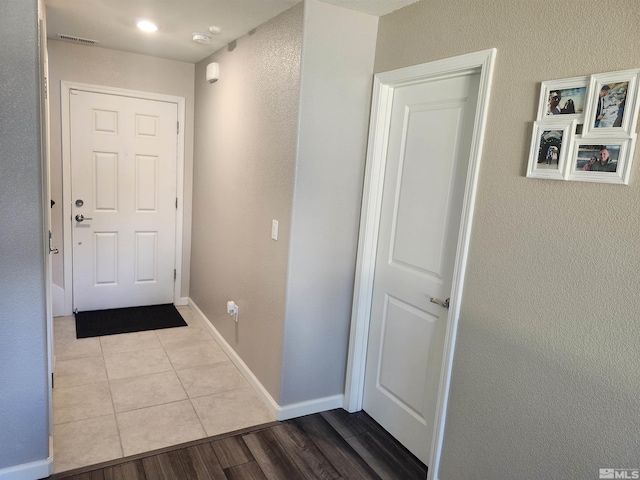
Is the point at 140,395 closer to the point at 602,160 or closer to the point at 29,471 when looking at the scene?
the point at 29,471

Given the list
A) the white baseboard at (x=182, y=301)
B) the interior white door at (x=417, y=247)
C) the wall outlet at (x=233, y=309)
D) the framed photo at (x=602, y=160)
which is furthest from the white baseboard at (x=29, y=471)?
the framed photo at (x=602, y=160)

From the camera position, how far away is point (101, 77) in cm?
373

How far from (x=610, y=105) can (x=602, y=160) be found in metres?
0.17

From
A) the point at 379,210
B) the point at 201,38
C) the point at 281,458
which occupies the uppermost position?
the point at 201,38

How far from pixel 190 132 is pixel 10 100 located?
2.47 meters

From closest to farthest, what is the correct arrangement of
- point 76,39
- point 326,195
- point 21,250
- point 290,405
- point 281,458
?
1. point 21,250
2. point 281,458
3. point 326,195
4. point 290,405
5. point 76,39

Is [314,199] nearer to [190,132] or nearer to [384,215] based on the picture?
[384,215]

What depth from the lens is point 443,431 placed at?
6.61ft

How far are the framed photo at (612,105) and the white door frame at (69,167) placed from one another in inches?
138

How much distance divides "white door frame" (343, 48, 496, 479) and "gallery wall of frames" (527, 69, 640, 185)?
10.8 inches

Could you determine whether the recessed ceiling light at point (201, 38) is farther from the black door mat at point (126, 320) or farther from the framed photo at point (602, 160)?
the framed photo at point (602, 160)

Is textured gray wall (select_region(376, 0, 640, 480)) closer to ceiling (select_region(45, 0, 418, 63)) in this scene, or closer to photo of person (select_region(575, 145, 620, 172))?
photo of person (select_region(575, 145, 620, 172))
